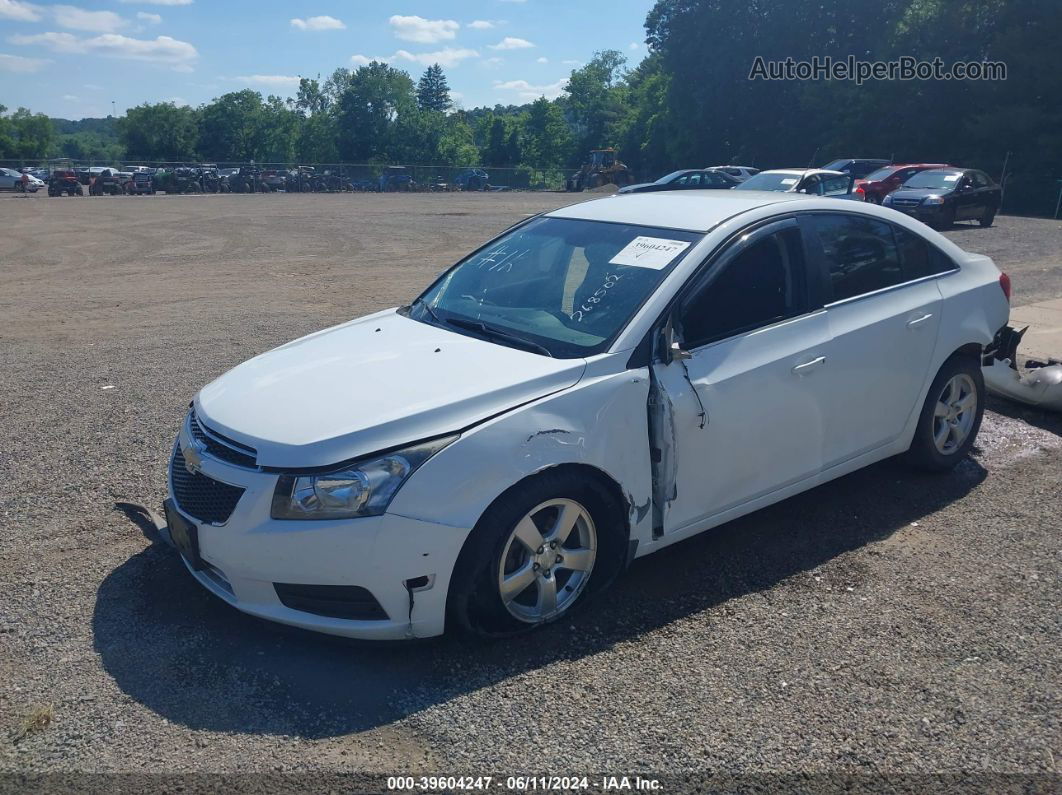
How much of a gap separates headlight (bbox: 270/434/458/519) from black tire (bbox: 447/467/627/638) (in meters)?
0.35

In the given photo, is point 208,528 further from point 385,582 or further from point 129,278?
point 129,278

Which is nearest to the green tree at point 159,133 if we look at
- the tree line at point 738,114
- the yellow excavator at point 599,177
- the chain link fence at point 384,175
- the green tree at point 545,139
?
the tree line at point 738,114

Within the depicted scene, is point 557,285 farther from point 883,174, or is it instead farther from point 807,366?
point 883,174

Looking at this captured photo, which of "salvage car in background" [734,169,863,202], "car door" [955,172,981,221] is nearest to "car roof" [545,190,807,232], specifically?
"salvage car in background" [734,169,863,202]

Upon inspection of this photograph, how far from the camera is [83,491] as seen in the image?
5219 millimetres

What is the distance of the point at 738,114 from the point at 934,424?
190 feet

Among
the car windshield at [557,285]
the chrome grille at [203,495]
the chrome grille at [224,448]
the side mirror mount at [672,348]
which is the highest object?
the car windshield at [557,285]

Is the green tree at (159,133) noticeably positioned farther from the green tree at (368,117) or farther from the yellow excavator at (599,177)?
the yellow excavator at (599,177)

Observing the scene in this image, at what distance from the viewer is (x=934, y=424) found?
17.4 feet

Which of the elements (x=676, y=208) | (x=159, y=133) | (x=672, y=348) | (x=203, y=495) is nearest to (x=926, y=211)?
(x=676, y=208)

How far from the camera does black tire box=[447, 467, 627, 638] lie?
3.45 meters

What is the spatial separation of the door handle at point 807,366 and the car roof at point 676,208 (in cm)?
80

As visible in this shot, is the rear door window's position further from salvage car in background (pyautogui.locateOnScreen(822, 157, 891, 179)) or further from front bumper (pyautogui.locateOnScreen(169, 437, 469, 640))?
salvage car in background (pyautogui.locateOnScreen(822, 157, 891, 179))

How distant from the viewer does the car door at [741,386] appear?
398 cm
